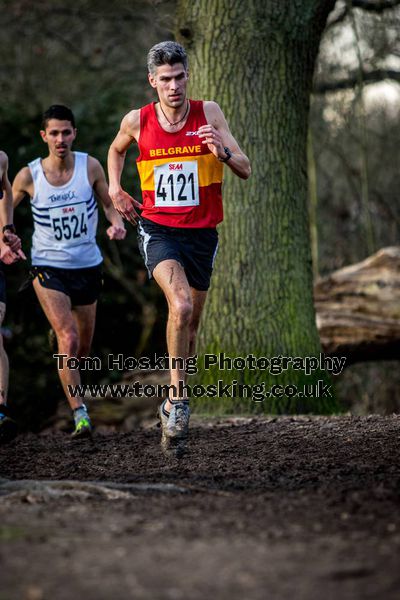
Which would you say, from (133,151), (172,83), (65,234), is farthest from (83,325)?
(133,151)

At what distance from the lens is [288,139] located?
28.0 feet

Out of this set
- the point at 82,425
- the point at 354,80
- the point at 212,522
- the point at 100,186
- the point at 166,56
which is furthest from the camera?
the point at 354,80

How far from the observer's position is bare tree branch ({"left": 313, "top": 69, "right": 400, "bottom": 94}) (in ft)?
45.1

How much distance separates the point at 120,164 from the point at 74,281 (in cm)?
150

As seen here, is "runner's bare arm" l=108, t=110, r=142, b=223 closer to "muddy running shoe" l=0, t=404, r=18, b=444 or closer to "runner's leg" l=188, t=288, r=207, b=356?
"runner's leg" l=188, t=288, r=207, b=356

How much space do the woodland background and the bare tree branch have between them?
17 mm

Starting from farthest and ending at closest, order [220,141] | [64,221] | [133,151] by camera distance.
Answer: [133,151], [64,221], [220,141]

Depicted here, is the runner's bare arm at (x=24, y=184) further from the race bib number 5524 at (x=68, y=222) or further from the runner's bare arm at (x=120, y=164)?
the runner's bare arm at (x=120, y=164)

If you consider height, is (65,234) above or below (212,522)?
above

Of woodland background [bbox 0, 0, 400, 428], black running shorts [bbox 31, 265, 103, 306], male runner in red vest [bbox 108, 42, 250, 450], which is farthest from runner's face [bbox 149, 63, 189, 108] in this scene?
woodland background [bbox 0, 0, 400, 428]

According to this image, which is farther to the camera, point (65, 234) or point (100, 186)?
point (100, 186)

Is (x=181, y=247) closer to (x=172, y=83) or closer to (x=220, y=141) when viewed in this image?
(x=220, y=141)

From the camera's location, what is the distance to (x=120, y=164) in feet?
22.6

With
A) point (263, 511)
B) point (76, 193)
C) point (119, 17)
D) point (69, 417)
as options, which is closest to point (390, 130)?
point (119, 17)
